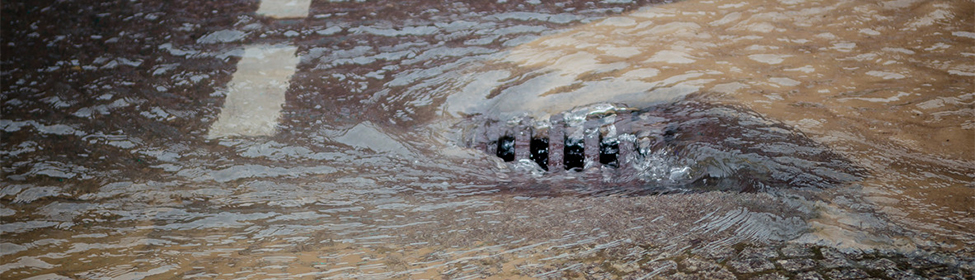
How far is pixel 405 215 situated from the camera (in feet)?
8.86

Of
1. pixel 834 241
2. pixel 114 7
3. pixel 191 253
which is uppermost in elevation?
pixel 114 7

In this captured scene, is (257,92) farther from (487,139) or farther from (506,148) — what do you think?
(506,148)

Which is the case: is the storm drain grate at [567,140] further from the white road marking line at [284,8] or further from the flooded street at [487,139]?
the white road marking line at [284,8]

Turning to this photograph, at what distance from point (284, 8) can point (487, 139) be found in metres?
2.02

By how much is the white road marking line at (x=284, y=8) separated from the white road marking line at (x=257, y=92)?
15.3 inches

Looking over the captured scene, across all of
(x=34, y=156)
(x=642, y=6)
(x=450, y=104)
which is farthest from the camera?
(x=642, y=6)

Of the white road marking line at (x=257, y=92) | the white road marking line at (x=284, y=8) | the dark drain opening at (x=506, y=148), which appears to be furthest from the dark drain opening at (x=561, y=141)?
the white road marking line at (x=284, y=8)

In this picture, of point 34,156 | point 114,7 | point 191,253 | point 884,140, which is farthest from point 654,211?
point 114,7

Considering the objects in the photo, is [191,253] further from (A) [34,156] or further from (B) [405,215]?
(A) [34,156]

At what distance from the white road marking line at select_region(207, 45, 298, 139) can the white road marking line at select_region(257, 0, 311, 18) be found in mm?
390

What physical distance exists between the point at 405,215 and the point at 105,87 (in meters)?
2.24

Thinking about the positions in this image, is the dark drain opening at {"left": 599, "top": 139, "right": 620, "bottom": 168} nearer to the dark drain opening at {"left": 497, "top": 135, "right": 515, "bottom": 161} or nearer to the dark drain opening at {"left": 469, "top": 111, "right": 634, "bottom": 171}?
the dark drain opening at {"left": 469, "top": 111, "right": 634, "bottom": 171}

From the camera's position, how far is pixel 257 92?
3592mm

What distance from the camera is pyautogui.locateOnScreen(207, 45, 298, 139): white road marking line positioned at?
3.33 meters
